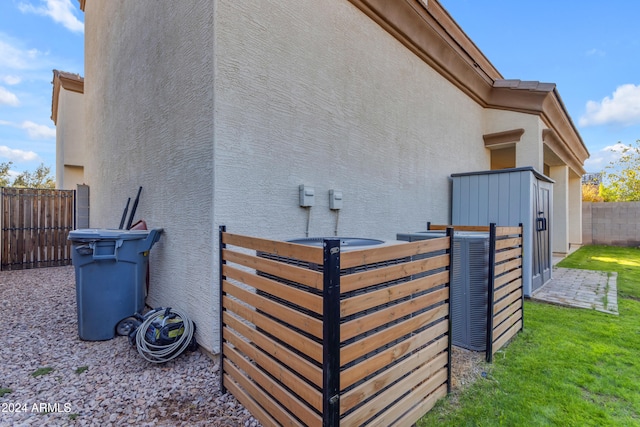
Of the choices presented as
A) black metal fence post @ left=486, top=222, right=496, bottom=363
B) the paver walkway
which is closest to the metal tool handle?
black metal fence post @ left=486, top=222, right=496, bottom=363

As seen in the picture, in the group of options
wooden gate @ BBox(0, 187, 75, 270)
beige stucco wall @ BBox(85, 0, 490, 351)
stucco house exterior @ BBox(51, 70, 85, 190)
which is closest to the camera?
beige stucco wall @ BBox(85, 0, 490, 351)

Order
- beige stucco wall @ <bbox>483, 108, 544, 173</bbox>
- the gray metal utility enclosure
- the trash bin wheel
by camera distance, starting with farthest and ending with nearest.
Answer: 1. beige stucco wall @ <bbox>483, 108, 544, 173</bbox>
2. the gray metal utility enclosure
3. the trash bin wheel

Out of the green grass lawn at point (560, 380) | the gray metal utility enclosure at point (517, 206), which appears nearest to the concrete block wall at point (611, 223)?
the gray metal utility enclosure at point (517, 206)

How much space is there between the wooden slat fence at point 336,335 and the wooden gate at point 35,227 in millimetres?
7474

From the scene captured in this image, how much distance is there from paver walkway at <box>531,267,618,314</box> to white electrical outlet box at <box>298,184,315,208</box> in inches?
167

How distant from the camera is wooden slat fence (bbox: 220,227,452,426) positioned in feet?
4.58

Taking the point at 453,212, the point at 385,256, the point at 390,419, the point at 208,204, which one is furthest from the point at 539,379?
the point at 453,212

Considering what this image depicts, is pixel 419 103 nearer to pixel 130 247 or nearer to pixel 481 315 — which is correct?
pixel 481 315

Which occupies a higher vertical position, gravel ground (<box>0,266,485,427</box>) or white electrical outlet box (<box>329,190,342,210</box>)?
white electrical outlet box (<box>329,190,342,210</box>)

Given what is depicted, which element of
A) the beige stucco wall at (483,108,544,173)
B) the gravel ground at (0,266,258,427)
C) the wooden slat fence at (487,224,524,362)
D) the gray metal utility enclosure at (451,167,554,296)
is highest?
the beige stucco wall at (483,108,544,173)

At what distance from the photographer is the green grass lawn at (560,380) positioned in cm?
199

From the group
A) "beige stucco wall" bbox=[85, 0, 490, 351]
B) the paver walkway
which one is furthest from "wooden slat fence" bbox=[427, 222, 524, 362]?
the paver walkway

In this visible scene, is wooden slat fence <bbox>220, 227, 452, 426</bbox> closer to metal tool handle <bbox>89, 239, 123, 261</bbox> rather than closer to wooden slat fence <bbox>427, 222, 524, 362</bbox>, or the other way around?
wooden slat fence <bbox>427, 222, 524, 362</bbox>

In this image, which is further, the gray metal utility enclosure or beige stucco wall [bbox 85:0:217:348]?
the gray metal utility enclosure
